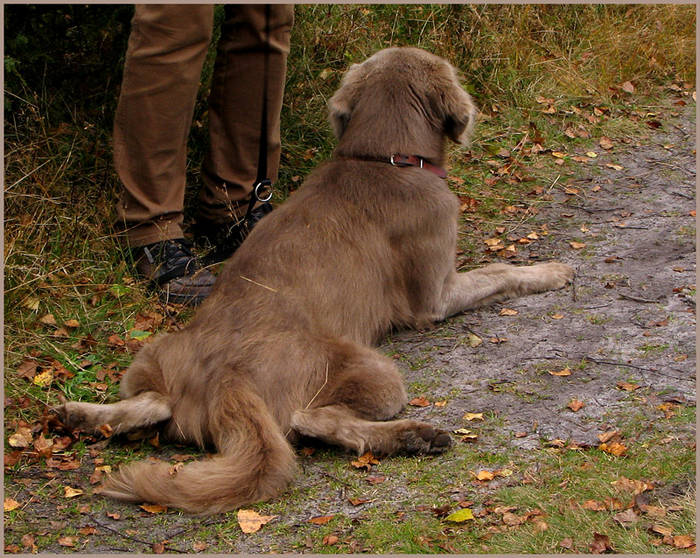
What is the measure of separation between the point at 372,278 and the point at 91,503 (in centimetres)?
167

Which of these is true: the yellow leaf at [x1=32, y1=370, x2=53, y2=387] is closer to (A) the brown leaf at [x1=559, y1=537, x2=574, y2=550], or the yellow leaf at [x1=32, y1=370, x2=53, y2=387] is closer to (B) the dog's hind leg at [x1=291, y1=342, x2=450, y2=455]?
(B) the dog's hind leg at [x1=291, y1=342, x2=450, y2=455]

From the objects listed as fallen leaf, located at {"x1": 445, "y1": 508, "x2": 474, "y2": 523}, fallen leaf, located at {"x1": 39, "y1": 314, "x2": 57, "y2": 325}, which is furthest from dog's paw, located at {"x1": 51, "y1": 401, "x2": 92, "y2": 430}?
fallen leaf, located at {"x1": 445, "y1": 508, "x2": 474, "y2": 523}

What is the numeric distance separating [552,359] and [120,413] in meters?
1.98

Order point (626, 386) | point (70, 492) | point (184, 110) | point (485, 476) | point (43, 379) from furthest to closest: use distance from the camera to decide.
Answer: point (184, 110)
point (43, 379)
point (626, 386)
point (70, 492)
point (485, 476)

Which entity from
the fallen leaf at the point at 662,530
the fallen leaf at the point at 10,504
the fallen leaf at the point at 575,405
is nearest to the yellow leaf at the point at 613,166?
the fallen leaf at the point at 575,405

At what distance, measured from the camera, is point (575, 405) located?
12.3ft

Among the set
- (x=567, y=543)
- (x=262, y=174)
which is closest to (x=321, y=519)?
(x=567, y=543)

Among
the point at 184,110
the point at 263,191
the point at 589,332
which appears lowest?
the point at 589,332

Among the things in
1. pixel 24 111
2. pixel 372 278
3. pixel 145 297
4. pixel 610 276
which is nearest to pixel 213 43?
pixel 24 111

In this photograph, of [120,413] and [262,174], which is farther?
[262,174]

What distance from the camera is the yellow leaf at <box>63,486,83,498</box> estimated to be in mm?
3453

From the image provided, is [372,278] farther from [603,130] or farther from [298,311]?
[603,130]

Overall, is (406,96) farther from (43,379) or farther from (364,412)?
(43,379)

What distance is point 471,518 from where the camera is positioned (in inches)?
122
